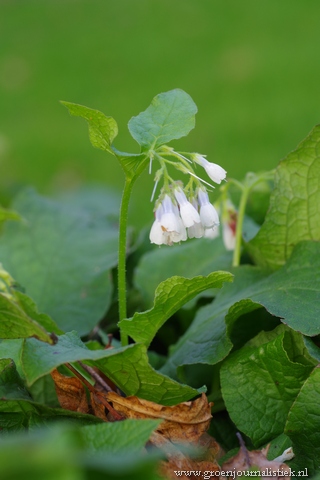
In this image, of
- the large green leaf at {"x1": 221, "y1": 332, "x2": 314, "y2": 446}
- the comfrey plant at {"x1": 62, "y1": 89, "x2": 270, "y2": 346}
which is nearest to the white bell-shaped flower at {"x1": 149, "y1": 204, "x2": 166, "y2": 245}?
the comfrey plant at {"x1": 62, "y1": 89, "x2": 270, "y2": 346}

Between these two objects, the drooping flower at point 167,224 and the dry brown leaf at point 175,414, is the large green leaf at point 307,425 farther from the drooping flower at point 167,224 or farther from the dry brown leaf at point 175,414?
the drooping flower at point 167,224

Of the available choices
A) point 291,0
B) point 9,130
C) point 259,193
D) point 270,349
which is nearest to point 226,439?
point 270,349

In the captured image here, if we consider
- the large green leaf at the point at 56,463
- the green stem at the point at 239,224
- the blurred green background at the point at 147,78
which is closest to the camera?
the large green leaf at the point at 56,463

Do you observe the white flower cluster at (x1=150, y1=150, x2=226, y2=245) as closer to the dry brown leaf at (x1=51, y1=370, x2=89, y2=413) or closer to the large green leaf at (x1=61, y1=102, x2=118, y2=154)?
the large green leaf at (x1=61, y1=102, x2=118, y2=154)

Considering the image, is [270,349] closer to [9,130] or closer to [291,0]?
[9,130]

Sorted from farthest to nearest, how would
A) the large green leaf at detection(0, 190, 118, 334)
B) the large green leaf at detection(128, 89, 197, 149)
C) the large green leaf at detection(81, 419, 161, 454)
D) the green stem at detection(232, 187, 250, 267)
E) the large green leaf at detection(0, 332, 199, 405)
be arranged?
1. the large green leaf at detection(0, 190, 118, 334)
2. the green stem at detection(232, 187, 250, 267)
3. the large green leaf at detection(128, 89, 197, 149)
4. the large green leaf at detection(0, 332, 199, 405)
5. the large green leaf at detection(81, 419, 161, 454)

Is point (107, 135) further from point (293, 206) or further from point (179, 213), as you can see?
point (293, 206)

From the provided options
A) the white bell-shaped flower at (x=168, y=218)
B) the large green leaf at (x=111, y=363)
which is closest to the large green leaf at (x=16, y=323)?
the large green leaf at (x=111, y=363)
